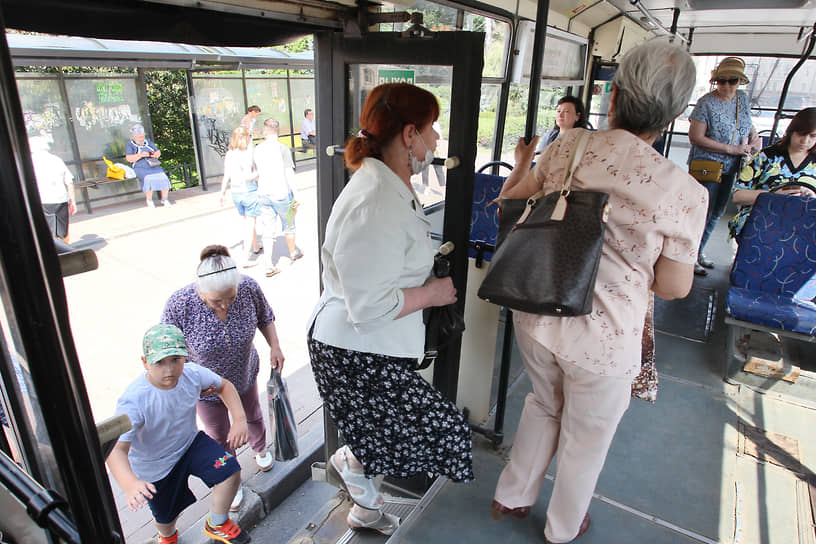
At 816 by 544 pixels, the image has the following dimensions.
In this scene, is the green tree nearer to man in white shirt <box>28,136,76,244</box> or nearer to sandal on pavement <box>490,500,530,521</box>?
man in white shirt <box>28,136,76,244</box>

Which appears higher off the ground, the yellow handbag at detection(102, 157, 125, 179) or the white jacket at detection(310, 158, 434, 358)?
the white jacket at detection(310, 158, 434, 358)

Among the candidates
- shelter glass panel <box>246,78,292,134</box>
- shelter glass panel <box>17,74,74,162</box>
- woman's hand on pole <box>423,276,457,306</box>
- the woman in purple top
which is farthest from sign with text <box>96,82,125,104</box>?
woman's hand on pole <box>423,276,457,306</box>

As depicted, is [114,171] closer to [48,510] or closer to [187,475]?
[187,475]

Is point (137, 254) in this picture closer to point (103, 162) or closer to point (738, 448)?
point (103, 162)

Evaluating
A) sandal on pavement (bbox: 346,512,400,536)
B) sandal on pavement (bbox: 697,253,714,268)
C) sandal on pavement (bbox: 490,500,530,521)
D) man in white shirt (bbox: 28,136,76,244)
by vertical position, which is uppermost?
man in white shirt (bbox: 28,136,76,244)

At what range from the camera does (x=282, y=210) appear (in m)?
6.59

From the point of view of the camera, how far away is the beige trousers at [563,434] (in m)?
1.63

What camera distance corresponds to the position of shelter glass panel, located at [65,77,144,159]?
8.75m

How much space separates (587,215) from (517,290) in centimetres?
29

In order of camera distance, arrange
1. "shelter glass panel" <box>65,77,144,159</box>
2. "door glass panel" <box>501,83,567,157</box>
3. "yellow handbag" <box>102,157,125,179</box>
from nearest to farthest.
Answer: 1. "door glass panel" <box>501,83,567,157</box>
2. "shelter glass panel" <box>65,77,144,159</box>
3. "yellow handbag" <box>102,157,125,179</box>

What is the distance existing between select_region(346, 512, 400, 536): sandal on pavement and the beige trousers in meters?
0.48

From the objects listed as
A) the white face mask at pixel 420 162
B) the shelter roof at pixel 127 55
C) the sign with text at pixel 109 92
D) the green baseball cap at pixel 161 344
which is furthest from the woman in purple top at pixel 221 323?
the sign with text at pixel 109 92

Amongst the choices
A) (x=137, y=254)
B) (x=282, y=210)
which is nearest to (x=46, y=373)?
(x=282, y=210)

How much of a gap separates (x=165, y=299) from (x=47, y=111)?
496cm
